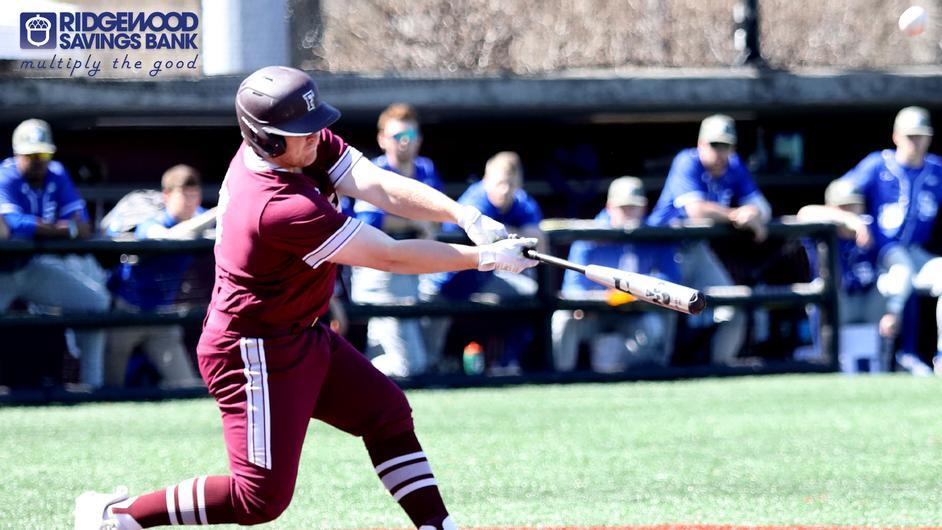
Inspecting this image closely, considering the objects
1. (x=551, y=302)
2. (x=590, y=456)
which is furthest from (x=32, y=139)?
(x=590, y=456)

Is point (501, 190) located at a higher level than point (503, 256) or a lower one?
higher

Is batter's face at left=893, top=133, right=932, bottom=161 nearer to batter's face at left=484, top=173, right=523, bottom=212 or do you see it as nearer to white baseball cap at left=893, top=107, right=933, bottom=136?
white baseball cap at left=893, top=107, right=933, bottom=136

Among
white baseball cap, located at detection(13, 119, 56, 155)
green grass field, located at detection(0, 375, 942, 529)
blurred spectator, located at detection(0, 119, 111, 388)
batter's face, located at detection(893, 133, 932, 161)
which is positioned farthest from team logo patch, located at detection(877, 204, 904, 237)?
white baseball cap, located at detection(13, 119, 56, 155)

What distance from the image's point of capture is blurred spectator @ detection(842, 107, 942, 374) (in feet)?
32.6

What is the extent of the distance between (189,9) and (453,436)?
14.3 feet

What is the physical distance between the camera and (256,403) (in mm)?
4004

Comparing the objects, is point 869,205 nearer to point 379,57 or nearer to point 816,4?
point 379,57

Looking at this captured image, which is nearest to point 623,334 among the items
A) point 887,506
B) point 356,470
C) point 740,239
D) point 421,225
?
point 740,239

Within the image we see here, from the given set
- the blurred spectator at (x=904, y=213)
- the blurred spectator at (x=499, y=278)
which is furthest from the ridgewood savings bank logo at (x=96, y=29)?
the blurred spectator at (x=904, y=213)

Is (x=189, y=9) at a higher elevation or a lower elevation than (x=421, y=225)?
higher

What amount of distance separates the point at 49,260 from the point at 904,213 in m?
5.79

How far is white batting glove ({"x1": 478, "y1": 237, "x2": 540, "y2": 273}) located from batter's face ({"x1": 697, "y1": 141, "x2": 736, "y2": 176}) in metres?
5.56

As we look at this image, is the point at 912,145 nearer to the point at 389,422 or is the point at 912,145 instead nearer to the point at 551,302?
the point at 551,302

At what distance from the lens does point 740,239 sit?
376 inches
